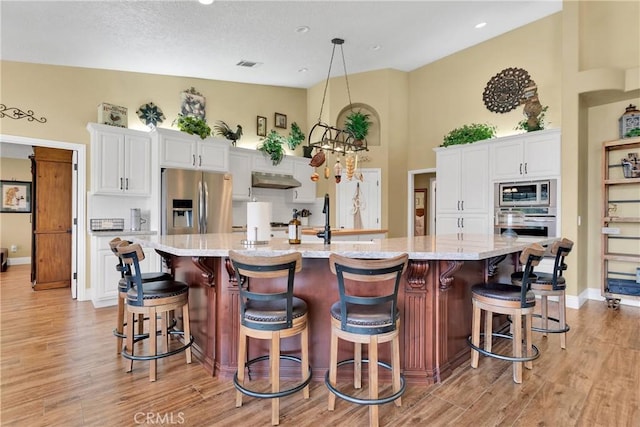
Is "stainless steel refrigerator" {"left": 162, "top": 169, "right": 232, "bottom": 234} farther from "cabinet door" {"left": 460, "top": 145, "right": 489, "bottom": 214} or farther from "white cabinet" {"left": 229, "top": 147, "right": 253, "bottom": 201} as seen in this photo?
"cabinet door" {"left": 460, "top": 145, "right": 489, "bottom": 214}

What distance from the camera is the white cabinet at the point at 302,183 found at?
675cm

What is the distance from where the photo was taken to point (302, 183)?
22.4 ft

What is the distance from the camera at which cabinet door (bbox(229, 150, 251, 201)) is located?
19.2 ft

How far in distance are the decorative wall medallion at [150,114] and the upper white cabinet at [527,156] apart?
204 inches

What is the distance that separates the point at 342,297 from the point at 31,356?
2.75m

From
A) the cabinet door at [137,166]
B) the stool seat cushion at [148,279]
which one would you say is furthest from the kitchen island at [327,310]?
the cabinet door at [137,166]

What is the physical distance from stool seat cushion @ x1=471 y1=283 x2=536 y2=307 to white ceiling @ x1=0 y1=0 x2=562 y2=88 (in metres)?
3.42

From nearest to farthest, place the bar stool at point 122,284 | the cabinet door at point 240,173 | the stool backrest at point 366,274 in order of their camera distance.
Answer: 1. the stool backrest at point 366,274
2. the bar stool at point 122,284
3. the cabinet door at point 240,173

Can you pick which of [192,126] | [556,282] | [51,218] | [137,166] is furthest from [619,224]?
[51,218]

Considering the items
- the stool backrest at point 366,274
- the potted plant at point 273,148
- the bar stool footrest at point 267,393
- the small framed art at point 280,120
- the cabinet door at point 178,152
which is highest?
the small framed art at point 280,120

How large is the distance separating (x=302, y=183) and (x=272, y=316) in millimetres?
4981

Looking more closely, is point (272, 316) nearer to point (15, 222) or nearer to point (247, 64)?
point (247, 64)

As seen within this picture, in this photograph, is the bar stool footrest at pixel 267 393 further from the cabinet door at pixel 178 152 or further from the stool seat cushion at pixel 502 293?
the cabinet door at pixel 178 152

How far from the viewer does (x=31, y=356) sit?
2.82 metres
